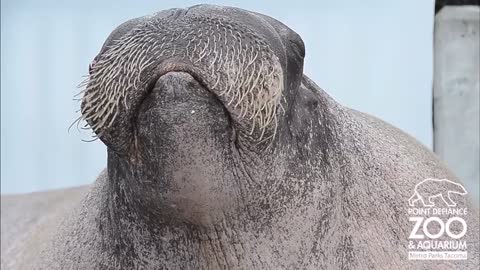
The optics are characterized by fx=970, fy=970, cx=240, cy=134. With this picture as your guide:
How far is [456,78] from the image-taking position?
14.1 feet

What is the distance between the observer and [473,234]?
7.58 feet

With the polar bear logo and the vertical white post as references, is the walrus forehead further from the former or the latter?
the vertical white post

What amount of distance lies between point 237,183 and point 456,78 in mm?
2824

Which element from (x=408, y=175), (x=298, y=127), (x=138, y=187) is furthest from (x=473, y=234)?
(x=138, y=187)

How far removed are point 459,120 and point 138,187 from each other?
2.79m

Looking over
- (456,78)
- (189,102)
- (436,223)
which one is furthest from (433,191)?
(456,78)

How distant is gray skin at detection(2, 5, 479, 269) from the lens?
1565 millimetres

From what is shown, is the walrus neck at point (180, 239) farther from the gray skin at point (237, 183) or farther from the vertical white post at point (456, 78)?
the vertical white post at point (456, 78)

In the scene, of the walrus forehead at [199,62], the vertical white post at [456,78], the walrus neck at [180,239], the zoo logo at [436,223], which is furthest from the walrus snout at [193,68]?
the vertical white post at [456,78]

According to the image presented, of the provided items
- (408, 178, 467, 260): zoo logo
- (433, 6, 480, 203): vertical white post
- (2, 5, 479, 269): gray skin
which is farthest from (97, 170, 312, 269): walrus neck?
(433, 6, 480, 203): vertical white post

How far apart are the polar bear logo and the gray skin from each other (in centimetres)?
3

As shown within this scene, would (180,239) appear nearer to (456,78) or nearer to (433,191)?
(433,191)

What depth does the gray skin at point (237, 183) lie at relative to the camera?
1565 millimetres

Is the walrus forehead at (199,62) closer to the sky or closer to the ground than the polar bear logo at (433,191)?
closer to the sky
